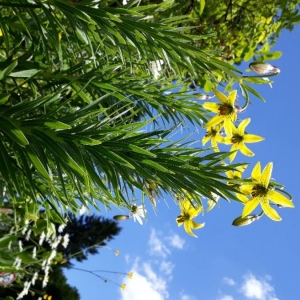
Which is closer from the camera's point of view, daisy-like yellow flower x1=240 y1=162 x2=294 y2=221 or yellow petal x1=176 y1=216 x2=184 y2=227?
daisy-like yellow flower x1=240 y1=162 x2=294 y2=221

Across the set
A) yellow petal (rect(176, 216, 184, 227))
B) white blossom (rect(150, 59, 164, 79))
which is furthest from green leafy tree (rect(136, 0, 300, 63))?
yellow petal (rect(176, 216, 184, 227))

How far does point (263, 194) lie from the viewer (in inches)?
45.6

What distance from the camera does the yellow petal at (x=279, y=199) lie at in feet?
3.79

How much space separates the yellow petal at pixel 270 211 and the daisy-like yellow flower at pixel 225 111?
0.86ft

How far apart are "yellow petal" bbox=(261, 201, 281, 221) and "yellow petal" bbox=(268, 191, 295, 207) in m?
0.02

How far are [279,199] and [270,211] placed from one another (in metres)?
0.04

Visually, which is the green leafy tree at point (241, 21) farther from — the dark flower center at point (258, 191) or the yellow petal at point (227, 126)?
the dark flower center at point (258, 191)

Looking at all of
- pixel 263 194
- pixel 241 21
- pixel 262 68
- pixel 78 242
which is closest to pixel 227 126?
pixel 262 68

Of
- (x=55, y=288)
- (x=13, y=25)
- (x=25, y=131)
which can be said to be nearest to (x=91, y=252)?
(x=55, y=288)

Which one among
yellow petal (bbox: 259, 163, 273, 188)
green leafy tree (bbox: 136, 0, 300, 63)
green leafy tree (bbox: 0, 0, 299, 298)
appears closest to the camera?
green leafy tree (bbox: 0, 0, 299, 298)

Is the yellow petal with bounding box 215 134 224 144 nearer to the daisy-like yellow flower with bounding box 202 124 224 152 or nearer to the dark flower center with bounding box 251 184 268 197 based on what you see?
the daisy-like yellow flower with bounding box 202 124 224 152

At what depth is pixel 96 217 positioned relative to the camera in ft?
32.4

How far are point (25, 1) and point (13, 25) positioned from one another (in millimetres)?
460

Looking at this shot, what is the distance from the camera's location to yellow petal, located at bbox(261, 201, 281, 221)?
117 cm
